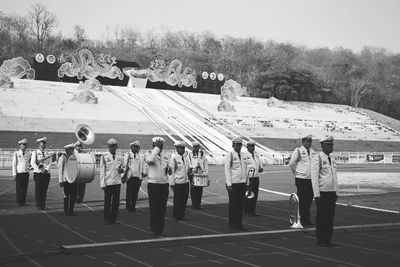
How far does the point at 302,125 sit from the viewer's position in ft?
179

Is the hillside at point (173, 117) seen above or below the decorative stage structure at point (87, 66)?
below

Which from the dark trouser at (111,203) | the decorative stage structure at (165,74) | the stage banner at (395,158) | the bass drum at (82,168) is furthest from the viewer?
the decorative stage structure at (165,74)

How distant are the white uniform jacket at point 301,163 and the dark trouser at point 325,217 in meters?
2.34

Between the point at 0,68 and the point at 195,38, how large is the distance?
62.1 m

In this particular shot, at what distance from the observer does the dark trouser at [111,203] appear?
1067 cm

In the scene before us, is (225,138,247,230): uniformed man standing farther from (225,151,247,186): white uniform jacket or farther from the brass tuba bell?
the brass tuba bell

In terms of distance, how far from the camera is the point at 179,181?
1185 centimetres

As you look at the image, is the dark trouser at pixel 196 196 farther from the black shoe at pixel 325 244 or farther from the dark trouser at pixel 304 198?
the black shoe at pixel 325 244

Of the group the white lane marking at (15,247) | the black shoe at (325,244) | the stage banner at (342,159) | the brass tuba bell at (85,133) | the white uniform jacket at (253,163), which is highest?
the brass tuba bell at (85,133)

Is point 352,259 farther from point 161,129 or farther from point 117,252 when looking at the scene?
point 161,129

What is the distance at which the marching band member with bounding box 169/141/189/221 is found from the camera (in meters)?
11.4

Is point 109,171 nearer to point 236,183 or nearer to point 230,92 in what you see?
point 236,183

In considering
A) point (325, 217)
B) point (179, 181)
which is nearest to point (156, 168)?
point (179, 181)

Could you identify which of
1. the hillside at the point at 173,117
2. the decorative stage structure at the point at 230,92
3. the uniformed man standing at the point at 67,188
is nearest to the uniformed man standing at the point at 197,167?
the uniformed man standing at the point at 67,188
